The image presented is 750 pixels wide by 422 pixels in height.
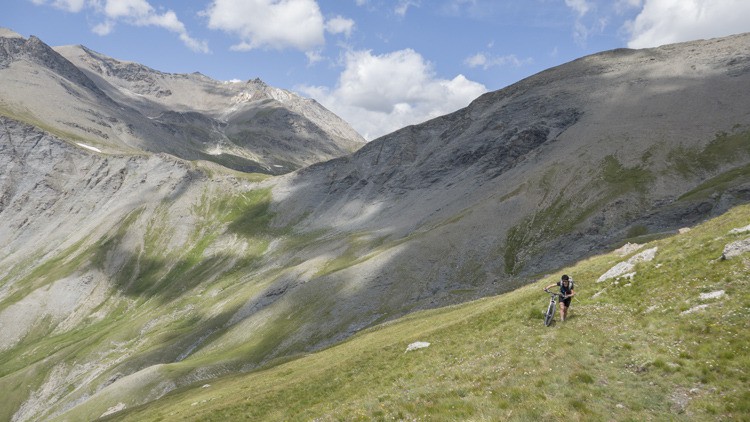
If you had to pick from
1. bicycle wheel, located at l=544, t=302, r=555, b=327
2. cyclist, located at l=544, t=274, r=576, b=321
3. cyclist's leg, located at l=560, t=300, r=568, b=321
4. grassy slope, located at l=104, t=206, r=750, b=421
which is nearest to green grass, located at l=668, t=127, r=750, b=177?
grassy slope, located at l=104, t=206, r=750, b=421

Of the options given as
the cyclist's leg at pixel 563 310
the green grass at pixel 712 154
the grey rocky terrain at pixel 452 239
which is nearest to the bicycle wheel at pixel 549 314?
the cyclist's leg at pixel 563 310

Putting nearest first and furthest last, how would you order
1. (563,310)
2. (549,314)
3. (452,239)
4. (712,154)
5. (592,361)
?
(592,361) < (563,310) < (549,314) < (712,154) < (452,239)

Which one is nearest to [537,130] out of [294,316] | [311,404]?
[294,316]

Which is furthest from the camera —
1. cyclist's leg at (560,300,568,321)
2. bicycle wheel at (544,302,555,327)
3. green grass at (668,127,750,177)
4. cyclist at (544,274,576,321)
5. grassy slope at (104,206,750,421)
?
green grass at (668,127,750,177)

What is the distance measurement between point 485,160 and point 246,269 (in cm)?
10833

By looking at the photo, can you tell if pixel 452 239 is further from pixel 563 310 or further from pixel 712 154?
pixel 563 310

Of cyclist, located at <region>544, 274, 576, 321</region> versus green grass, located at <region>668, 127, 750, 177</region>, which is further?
green grass, located at <region>668, 127, 750, 177</region>

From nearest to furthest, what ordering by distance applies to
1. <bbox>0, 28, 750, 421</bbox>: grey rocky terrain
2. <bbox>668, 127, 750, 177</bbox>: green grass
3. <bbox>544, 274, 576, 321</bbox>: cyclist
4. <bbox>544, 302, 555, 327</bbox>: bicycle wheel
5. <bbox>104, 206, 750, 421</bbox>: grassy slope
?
<bbox>104, 206, 750, 421</bbox>: grassy slope → <bbox>544, 274, 576, 321</bbox>: cyclist → <bbox>544, 302, 555, 327</bbox>: bicycle wheel → <bbox>0, 28, 750, 421</bbox>: grey rocky terrain → <bbox>668, 127, 750, 177</bbox>: green grass

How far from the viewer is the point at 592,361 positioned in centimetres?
1934

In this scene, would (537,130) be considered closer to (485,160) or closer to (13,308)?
(485,160)

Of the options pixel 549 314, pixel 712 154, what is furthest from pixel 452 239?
pixel 549 314

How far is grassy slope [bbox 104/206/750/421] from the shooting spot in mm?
15758

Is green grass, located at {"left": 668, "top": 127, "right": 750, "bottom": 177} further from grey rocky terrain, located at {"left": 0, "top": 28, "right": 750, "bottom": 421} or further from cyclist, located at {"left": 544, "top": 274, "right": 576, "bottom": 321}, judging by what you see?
cyclist, located at {"left": 544, "top": 274, "right": 576, "bottom": 321}

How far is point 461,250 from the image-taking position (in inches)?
4195
